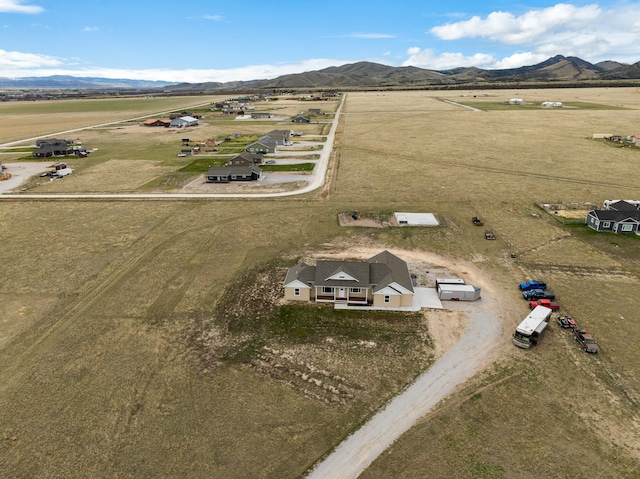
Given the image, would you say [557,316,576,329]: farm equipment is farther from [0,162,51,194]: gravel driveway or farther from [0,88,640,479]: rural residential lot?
[0,162,51,194]: gravel driveway

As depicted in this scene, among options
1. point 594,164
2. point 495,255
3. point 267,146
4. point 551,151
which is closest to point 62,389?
point 495,255

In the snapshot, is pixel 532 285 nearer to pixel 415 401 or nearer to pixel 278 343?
pixel 415 401

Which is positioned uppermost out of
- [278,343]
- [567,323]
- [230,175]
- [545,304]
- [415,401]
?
[230,175]

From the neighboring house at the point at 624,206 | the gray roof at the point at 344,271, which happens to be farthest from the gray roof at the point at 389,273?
the neighboring house at the point at 624,206

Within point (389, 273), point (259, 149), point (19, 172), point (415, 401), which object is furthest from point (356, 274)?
point (19, 172)

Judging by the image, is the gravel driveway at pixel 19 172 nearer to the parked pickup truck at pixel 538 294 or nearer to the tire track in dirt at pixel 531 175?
the tire track in dirt at pixel 531 175

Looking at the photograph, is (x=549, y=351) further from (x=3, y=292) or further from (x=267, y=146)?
(x=267, y=146)
